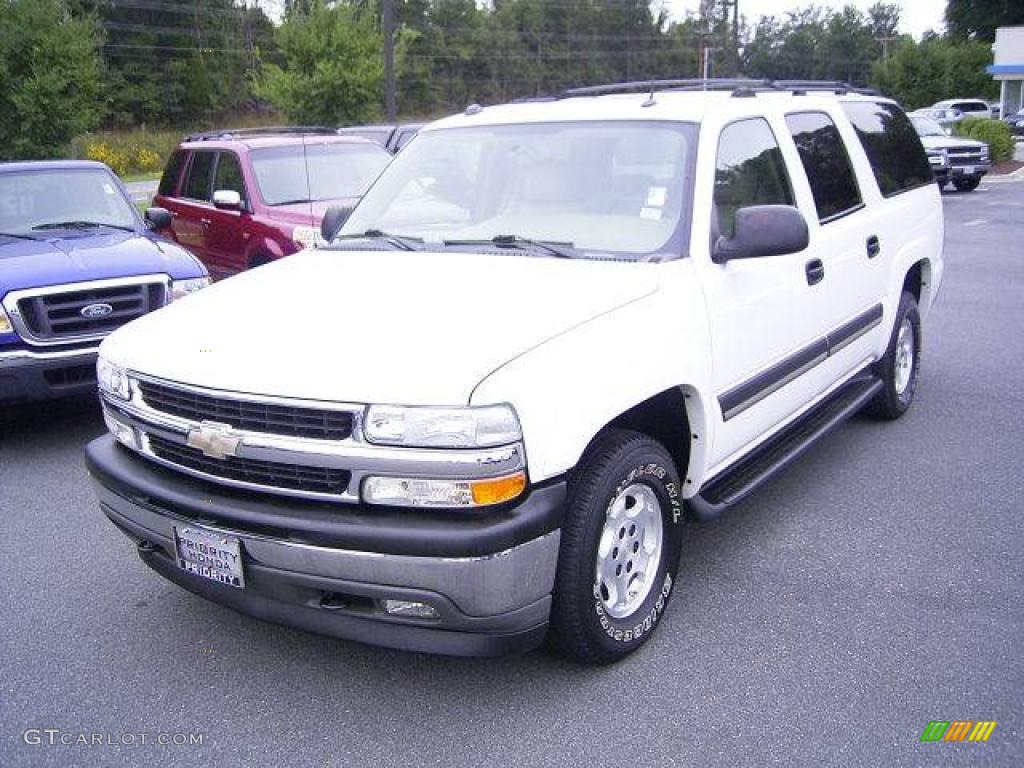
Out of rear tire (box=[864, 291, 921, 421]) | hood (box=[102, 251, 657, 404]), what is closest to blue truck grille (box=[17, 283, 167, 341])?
hood (box=[102, 251, 657, 404])

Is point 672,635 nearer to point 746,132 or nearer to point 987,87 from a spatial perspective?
point 746,132

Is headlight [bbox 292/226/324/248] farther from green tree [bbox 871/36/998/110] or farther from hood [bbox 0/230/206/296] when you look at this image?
green tree [bbox 871/36/998/110]

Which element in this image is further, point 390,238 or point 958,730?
point 390,238

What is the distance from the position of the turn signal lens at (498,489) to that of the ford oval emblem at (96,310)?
4140 mm

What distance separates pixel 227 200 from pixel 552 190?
5.25m

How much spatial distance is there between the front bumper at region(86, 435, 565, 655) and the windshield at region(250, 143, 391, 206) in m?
6.16

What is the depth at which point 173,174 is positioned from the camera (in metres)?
10.4

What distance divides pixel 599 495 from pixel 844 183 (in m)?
2.79

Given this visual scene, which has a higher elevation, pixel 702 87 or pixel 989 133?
pixel 702 87

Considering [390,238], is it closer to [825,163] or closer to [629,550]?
[629,550]

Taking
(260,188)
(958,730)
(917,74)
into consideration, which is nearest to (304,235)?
(260,188)

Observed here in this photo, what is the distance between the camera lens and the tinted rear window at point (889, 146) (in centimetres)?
547

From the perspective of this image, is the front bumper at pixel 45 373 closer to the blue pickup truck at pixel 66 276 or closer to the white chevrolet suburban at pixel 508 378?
the blue pickup truck at pixel 66 276

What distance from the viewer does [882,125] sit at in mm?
5801
